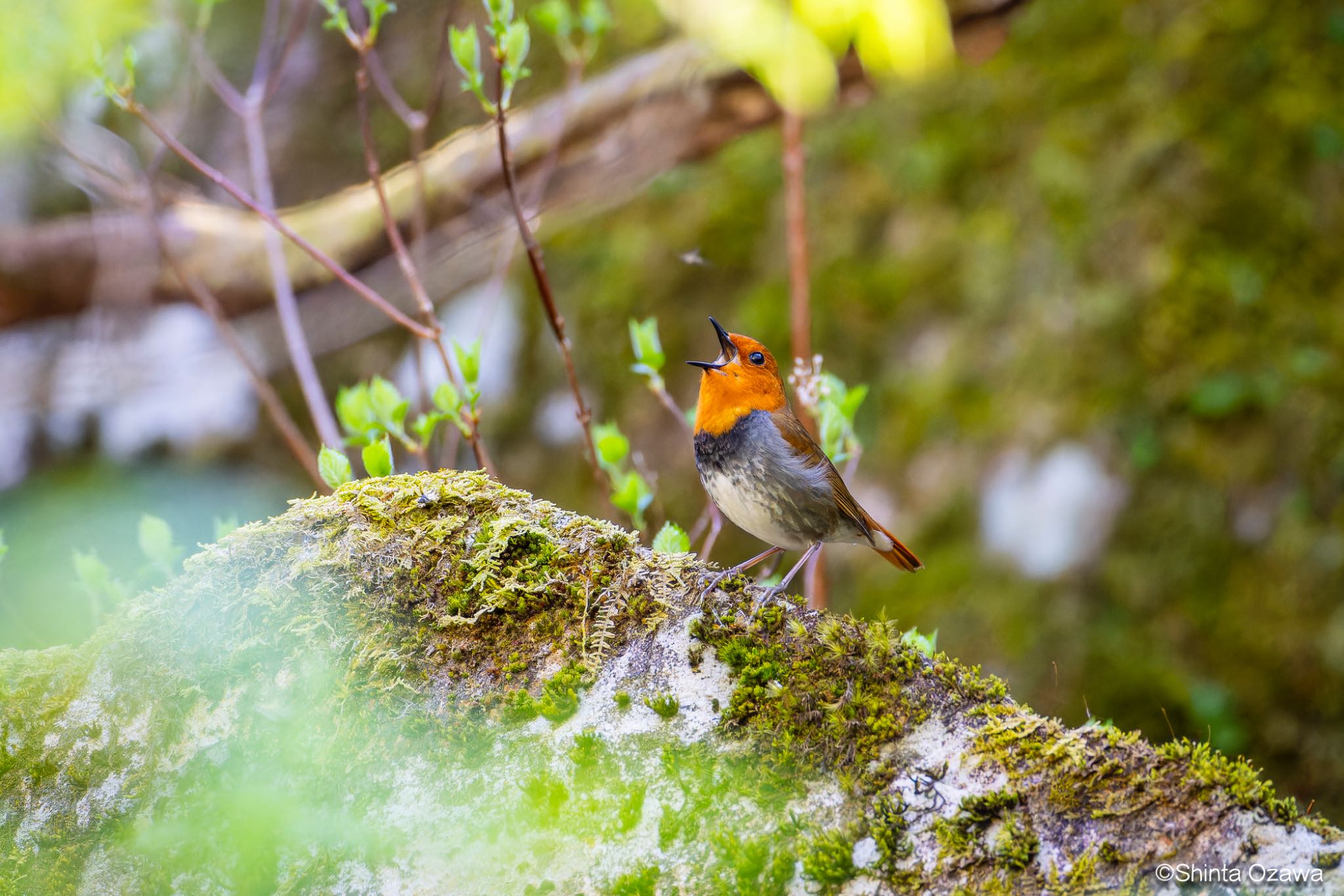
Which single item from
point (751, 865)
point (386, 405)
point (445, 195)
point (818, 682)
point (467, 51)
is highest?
point (445, 195)

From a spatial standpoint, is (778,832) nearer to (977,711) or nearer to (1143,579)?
(977,711)

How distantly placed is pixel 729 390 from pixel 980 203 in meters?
2.82

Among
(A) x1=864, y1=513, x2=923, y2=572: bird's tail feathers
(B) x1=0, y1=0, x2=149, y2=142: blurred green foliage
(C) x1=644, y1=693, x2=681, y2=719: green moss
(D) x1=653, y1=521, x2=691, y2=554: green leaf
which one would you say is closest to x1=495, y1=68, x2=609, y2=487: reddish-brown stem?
(D) x1=653, y1=521, x2=691, y2=554: green leaf

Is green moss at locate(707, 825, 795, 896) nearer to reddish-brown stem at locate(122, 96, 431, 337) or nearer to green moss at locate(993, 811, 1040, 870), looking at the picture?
green moss at locate(993, 811, 1040, 870)

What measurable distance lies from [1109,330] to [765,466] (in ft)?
9.00

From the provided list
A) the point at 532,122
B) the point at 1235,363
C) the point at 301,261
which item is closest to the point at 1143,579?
the point at 1235,363

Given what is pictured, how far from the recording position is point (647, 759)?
1432 millimetres

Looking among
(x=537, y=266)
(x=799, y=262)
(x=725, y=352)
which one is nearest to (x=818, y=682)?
(x=725, y=352)

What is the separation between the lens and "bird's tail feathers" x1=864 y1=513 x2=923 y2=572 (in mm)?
2451

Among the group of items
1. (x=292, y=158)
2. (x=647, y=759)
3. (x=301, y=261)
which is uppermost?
(x=292, y=158)

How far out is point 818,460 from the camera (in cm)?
238

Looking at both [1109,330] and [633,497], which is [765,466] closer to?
[633,497]

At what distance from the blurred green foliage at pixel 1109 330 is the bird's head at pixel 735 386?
214 centimetres

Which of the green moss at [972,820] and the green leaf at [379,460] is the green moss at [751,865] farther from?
the green leaf at [379,460]
